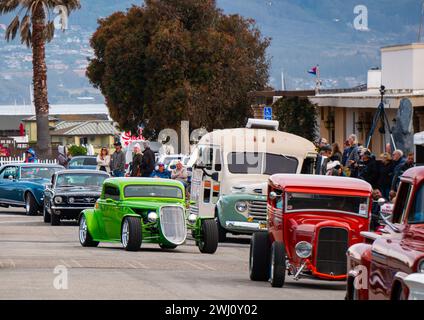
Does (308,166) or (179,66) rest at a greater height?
(179,66)

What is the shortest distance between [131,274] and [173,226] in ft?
17.1

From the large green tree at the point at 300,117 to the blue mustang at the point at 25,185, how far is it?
1140cm

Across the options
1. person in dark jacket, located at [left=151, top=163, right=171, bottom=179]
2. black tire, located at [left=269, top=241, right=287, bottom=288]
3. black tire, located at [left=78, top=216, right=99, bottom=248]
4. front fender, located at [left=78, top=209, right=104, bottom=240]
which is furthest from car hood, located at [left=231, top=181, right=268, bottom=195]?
person in dark jacket, located at [left=151, top=163, right=171, bottom=179]

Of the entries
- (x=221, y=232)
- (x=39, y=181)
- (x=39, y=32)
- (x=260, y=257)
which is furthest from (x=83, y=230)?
(x=39, y=32)

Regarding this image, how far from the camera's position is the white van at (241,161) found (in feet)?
93.2

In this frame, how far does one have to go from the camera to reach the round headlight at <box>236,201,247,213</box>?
1061 inches

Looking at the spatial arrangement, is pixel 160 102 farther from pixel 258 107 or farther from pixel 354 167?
pixel 354 167

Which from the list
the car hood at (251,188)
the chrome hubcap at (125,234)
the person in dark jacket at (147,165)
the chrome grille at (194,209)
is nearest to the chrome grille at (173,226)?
the chrome hubcap at (125,234)

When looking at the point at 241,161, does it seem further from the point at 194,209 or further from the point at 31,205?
→ the point at 31,205

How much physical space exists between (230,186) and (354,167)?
286cm

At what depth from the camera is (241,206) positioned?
88.6ft

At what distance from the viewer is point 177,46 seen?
5950cm

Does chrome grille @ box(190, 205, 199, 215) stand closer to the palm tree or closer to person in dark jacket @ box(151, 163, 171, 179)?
person in dark jacket @ box(151, 163, 171, 179)

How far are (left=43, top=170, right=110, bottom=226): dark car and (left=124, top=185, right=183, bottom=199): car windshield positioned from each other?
772 cm
